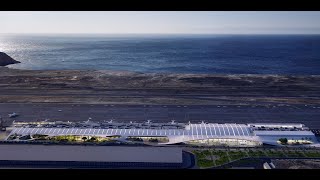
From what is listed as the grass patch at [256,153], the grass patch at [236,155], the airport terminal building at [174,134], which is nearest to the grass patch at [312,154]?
the airport terminal building at [174,134]

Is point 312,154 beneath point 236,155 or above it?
beneath

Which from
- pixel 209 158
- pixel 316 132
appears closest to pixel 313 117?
pixel 316 132

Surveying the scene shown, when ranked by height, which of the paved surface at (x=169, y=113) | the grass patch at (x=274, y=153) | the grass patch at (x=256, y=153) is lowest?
the grass patch at (x=274, y=153)

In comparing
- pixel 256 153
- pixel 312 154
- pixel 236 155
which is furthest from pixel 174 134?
pixel 312 154

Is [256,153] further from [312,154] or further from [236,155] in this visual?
[312,154]

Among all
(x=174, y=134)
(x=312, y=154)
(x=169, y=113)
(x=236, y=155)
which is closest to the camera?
(x=236, y=155)

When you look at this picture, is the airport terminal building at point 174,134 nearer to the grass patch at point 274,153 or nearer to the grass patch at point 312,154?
the grass patch at point 312,154

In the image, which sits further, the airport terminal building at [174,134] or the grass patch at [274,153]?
the airport terminal building at [174,134]
